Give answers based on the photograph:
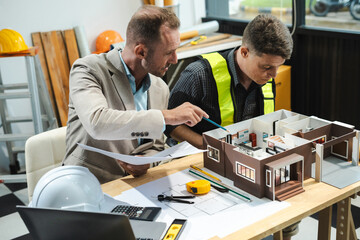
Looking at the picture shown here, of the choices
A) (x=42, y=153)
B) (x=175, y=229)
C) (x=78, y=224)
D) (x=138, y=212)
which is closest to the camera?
(x=78, y=224)

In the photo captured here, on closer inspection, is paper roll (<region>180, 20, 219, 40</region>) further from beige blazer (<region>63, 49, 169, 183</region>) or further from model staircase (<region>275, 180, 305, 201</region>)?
model staircase (<region>275, 180, 305, 201</region>)

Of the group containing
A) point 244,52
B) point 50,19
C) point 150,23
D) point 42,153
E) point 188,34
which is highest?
point 150,23

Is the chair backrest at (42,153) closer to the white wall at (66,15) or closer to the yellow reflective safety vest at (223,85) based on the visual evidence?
the yellow reflective safety vest at (223,85)

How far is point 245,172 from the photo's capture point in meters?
1.65

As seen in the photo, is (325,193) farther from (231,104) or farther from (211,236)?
(231,104)

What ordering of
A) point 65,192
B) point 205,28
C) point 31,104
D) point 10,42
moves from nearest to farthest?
1. point 65,192
2. point 10,42
3. point 31,104
4. point 205,28

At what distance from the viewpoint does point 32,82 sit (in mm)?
3316

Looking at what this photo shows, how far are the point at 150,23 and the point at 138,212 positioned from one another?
30.9 inches

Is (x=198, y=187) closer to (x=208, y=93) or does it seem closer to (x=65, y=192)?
(x=65, y=192)

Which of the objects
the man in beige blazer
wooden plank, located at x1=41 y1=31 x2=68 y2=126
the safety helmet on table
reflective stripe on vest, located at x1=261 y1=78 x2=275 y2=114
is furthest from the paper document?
wooden plank, located at x1=41 y1=31 x2=68 y2=126

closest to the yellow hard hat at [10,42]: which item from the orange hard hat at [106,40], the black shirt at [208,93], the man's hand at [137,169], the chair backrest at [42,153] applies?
the orange hard hat at [106,40]

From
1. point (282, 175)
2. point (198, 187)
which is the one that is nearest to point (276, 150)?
point (282, 175)

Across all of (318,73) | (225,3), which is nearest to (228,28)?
(225,3)

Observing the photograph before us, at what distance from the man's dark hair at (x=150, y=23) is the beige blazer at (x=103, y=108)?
189 millimetres
